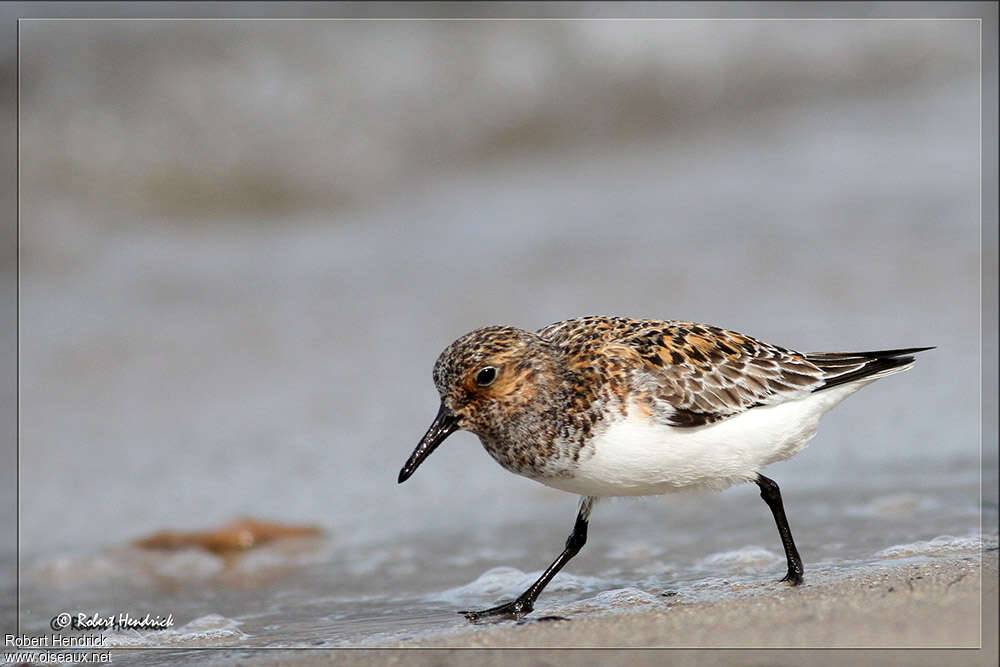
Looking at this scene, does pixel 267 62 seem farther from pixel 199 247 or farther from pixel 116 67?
pixel 199 247

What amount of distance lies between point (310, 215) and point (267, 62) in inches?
90.3

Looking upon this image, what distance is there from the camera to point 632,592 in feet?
15.0

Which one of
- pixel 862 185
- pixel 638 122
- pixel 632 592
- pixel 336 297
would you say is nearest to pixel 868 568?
pixel 632 592

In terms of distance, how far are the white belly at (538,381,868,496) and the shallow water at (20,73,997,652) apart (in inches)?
17.9

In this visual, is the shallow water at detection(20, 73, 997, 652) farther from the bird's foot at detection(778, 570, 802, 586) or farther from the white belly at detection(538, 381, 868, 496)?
the white belly at detection(538, 381, 868, 496)

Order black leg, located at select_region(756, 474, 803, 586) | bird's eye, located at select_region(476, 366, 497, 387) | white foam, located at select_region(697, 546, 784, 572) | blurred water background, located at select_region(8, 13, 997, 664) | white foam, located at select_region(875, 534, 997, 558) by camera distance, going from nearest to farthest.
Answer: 1. bird's eye, located at select_region(476, 366, 497, 387)
2. black leg, located at select_region(756, 474, 803, 586)
3. white foam, located at select_region(875, 534, 997, 558)
4. white foam, located at select_region(697, 546, 784, 572)
5. blurred water background, located at select_region(8, 13, 997, 664)

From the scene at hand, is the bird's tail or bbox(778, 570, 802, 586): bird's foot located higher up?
the bird's tail

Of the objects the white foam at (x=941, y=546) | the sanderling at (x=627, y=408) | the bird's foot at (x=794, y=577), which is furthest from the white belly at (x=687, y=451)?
the white foam at (x=941, y=546)

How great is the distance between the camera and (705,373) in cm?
434
